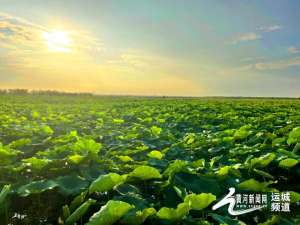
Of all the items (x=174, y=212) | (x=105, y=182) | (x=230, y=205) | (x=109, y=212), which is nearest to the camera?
(x=109, y=212)

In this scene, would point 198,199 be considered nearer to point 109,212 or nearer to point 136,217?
point 136,217

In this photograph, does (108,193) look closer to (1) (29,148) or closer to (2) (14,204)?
(2) (14,204)

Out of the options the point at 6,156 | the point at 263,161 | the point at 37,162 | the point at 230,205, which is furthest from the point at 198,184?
the point at 6,156

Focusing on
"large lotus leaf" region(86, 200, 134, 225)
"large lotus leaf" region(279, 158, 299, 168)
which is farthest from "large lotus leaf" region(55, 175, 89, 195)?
"large lotus leaf" region(279, 158, 299, 168)

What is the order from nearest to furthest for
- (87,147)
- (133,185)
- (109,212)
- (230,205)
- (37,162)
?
1. (109,212)
2. (230,205)
3. (133,185)
4. (37,162)
5. (87,147)

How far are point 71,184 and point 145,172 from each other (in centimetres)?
56

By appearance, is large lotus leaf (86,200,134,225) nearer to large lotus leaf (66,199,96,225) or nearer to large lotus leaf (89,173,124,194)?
large lotus leaf (66,199,96,225)

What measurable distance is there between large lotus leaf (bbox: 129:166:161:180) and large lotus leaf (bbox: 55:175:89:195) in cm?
37

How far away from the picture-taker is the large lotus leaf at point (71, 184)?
9.26 feet

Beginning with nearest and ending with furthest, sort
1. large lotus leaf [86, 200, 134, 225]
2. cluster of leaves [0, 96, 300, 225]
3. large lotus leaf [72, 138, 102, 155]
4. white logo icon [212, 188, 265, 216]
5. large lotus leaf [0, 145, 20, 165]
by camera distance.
A: large lotus leaf [86, 200, 134, 225]
cluster of leaves [0, 96, 300, 225]
white logo icon [212, 188, 265, 216]
large lotus leaf [72, 138, 102, 155]
large lotus leaf [0, 145, 20, 165]

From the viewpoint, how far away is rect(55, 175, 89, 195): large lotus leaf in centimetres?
282

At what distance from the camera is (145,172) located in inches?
111

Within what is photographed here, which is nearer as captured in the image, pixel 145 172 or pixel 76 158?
pixel 145 172

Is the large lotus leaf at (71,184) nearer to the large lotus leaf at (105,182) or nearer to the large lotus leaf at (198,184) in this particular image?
the large lotus leaf at (105,182)
